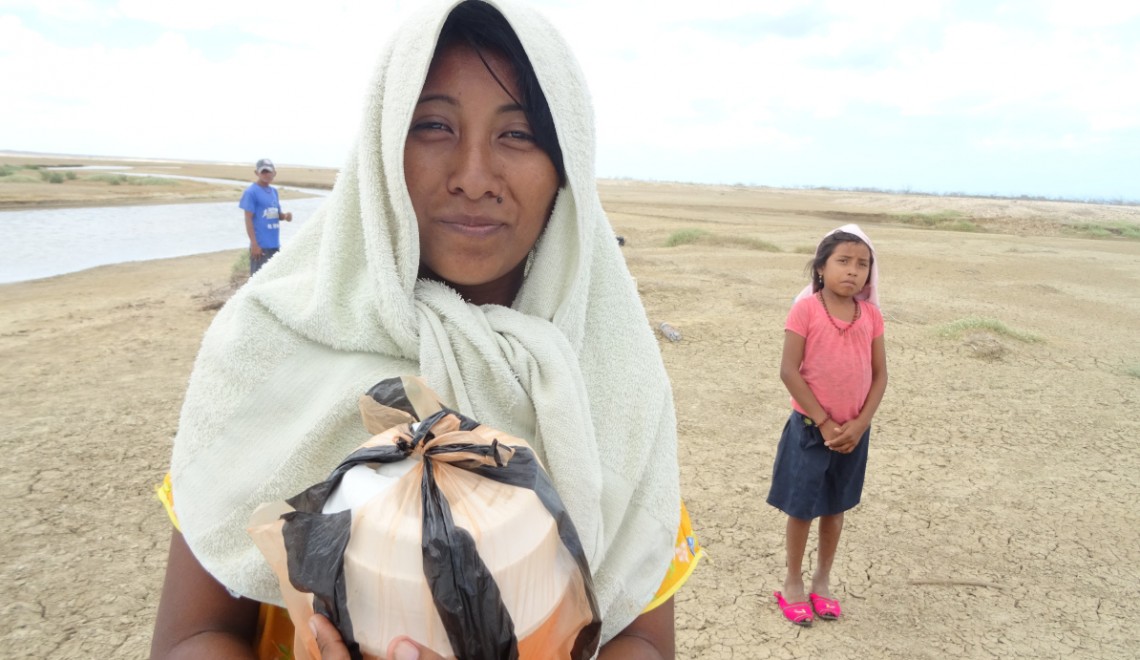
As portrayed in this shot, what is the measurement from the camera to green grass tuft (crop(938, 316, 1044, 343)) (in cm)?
880

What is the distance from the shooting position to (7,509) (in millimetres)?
4328

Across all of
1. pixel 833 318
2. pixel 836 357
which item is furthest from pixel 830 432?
pixel 833 318

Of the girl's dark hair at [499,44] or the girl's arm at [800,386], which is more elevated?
the girl's dark hair at [499,44]

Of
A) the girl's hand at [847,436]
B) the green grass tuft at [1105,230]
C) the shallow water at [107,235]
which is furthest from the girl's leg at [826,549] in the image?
the green grass tuft at [1105,230]

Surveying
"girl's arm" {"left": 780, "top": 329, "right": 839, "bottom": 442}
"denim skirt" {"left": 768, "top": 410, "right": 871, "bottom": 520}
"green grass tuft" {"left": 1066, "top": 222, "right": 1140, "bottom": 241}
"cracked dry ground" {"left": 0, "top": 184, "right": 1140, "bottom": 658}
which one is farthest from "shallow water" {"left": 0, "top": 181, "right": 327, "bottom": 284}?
"green grass tuft" {"left": 1066, "top": 222, "right": 1140, "bottom": 241}

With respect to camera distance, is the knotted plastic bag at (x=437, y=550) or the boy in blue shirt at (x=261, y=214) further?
the boy in blue shirt at (x=261, y=214)

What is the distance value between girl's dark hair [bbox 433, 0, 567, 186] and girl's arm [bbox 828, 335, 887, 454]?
2.70 m

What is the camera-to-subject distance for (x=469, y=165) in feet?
3.77

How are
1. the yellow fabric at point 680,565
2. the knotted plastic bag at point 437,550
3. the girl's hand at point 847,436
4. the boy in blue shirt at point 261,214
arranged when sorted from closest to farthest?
the knotted plastic bag at point 437,550 → the yellow fabric at point 680,565 → the girl's hand at point 847,436 → the boy in blue shirt at point 261,214

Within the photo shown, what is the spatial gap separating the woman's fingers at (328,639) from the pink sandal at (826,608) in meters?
3.46

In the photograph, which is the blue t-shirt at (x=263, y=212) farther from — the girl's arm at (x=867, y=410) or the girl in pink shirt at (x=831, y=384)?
the girl's arm at (x=867, y=410)

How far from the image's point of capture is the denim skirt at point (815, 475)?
352 centimetres

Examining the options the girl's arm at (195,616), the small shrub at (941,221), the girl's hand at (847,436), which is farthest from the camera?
the small shrub at (941,221)

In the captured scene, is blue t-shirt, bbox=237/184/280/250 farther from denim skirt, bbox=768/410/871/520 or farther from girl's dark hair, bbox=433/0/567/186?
girl's dark hair, bbox=433/0/567/186
